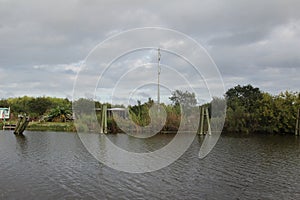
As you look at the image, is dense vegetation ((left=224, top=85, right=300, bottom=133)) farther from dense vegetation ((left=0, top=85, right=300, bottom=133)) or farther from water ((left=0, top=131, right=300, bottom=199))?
water ((left=0, top=131, right=300, bottom=199))

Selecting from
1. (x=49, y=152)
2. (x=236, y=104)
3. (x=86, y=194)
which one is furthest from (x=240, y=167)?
(x=236, y=104)

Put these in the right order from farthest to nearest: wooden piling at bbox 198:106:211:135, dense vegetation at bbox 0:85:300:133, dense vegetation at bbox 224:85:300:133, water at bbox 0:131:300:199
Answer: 1. dense vegetation at bbox 224:85:300:133
2. dense vegetation at bbox 0:85:300:133
3. wooden piling at bbox 198:106:211:135
4. water at bbox 0:131:300:199

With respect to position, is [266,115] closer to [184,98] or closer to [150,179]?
[184,98]

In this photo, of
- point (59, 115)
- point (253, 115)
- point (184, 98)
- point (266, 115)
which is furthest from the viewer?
point (59, 115)

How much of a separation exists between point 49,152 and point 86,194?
10.4 m

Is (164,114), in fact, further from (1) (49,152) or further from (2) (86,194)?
(2) (86,194)

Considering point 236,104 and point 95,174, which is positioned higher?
point 236,104

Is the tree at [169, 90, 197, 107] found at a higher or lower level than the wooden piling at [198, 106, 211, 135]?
higher

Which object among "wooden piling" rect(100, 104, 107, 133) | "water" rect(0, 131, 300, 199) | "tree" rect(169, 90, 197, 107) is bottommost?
"water" rect(0, 131, 300, 199)

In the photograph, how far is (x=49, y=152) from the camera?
66.6 feet

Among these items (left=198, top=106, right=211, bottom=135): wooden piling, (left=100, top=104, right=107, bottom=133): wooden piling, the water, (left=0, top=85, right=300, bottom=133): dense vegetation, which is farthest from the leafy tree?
the water

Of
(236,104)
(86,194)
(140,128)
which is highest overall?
(236,104)

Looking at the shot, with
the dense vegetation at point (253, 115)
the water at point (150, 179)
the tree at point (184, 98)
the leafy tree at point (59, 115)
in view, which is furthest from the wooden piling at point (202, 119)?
the leafy tree at point (59, 115)

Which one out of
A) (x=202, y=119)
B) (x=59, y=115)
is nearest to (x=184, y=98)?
(x=202, y=119)
